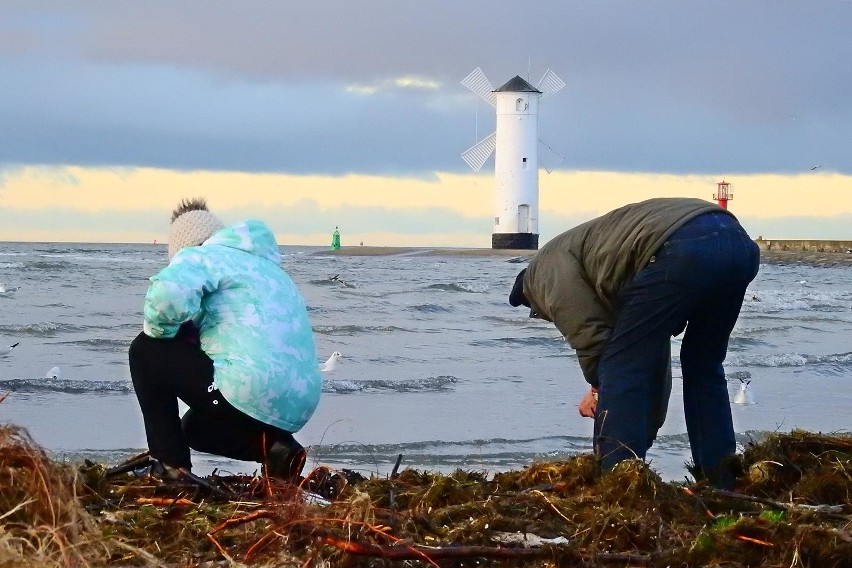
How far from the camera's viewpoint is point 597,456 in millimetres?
3484

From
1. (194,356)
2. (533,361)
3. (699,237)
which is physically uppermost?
(699,237)

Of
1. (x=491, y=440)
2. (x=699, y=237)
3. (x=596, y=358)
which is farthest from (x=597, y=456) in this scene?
(x=491, y=440)

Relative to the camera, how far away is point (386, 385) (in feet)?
28.1

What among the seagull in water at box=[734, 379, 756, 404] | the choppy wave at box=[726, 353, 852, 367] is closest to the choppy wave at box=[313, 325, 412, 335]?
the choppy wave at box=[726, 353, 852, 367]

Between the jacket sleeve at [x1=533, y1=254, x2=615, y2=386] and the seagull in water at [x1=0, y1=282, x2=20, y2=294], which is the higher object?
the jacket sleeve at [x1=533, y1=254, x2=615, y2=386]

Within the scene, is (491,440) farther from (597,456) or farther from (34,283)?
(34,283)

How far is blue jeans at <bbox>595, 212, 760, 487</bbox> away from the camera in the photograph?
11.6ft

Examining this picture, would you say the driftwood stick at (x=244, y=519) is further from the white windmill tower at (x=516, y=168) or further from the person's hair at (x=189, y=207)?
the white windmill tower at (x=516, y=168)

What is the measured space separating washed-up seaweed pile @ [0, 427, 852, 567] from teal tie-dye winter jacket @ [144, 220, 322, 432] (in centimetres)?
26

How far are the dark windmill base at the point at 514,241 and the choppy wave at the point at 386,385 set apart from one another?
113ft

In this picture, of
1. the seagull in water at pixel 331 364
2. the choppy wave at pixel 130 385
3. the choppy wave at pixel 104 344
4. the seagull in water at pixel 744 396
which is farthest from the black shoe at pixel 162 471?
the choppy wave at pixel 104 344

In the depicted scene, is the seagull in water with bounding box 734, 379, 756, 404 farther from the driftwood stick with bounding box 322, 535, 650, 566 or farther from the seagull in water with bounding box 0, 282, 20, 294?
the seagull in water with bounding box 0, 282, 20, 294

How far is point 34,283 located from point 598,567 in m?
18.8

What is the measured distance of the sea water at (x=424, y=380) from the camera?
19.4ft
